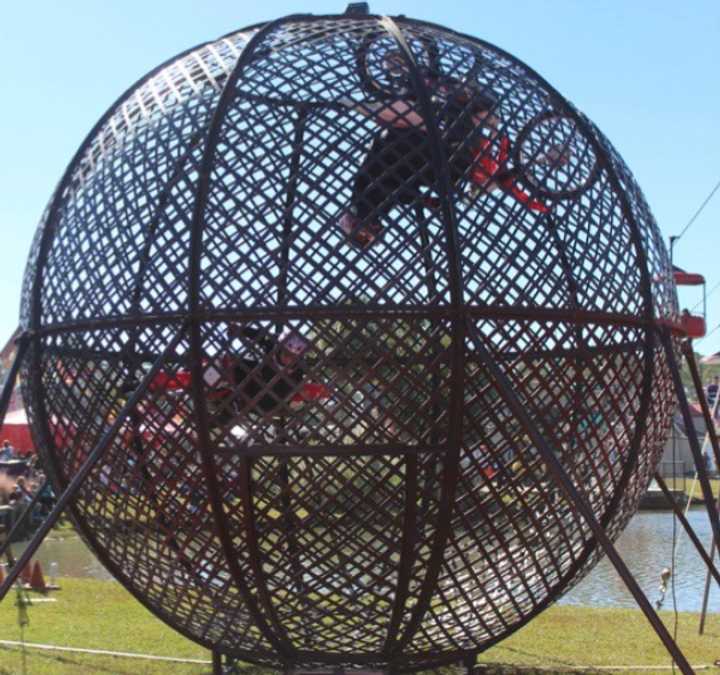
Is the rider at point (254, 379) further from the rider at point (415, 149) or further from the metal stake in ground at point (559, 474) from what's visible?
the metal stake in ground at point (559, 474)

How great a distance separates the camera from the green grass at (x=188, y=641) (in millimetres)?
6930

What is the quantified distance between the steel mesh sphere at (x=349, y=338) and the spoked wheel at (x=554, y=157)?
13 millimetres

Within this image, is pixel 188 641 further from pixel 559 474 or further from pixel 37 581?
pixel 559 474

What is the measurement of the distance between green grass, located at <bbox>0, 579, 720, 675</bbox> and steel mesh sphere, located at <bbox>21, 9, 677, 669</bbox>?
1654mm

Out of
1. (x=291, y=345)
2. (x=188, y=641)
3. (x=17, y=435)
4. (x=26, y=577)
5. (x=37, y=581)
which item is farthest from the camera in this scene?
(x=17, y=435)

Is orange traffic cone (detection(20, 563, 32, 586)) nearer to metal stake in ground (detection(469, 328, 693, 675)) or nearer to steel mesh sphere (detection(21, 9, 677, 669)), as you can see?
steel mesh sphere (detection(21, 9, 677, 669))

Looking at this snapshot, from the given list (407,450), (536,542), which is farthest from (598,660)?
(407,450)

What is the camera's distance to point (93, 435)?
499 centimetres

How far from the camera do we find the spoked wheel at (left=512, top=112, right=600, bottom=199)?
499 centimetres

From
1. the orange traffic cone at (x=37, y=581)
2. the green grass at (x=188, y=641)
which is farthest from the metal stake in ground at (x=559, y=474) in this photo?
the orange traffic cone at (x=37, y=581)

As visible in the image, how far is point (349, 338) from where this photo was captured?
175 inches

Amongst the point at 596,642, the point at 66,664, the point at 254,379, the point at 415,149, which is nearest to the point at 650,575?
the point at 596,642

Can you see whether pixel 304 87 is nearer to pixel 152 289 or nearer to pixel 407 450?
pixel 152 289

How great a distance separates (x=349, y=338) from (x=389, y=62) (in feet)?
4.51
